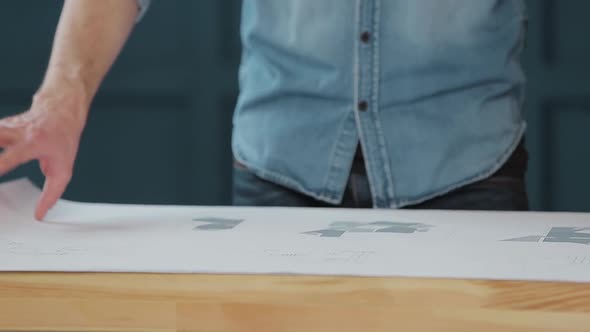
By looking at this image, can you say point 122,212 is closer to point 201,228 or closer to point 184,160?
point 201,228

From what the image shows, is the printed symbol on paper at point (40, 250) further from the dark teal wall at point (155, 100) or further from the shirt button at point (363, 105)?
the dark teal wall at point (155, 100)

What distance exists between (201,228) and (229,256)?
5.9 inches

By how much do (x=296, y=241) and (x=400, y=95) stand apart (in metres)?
0.48

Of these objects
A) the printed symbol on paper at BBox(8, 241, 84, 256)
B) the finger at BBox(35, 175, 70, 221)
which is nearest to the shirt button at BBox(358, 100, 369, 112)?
the finger at BBox(35, 175, 70, 221)

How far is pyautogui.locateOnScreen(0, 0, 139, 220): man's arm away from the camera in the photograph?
88cm

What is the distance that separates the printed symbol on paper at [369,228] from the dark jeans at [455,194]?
0.33 m

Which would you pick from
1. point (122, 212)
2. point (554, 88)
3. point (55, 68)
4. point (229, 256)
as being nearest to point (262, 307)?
point (229, 256)

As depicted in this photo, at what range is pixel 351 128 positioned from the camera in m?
1.12

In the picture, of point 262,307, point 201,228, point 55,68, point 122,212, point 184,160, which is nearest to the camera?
point 262,307

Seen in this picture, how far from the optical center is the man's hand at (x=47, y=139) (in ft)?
2.86

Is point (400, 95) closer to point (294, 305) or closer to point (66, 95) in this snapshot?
point (66, 95)

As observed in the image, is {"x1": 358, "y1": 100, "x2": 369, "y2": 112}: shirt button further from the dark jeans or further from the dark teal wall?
the dark teal wall

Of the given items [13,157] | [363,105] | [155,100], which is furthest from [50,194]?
[155,100]

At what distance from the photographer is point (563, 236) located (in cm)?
70
